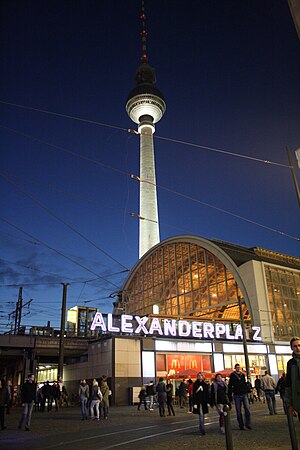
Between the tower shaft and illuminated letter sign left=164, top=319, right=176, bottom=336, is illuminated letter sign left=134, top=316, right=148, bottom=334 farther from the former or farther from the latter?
the tower shaft

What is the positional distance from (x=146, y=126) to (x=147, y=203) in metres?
23.8

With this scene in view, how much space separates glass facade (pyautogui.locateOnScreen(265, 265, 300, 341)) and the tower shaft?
114 feet

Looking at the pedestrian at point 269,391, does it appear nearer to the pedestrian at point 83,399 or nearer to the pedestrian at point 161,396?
the pedestrian at point 161,396

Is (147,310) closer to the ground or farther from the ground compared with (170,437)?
farther from the ground

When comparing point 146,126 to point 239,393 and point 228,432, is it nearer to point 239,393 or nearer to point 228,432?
point 239,393

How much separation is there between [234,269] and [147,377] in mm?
17199

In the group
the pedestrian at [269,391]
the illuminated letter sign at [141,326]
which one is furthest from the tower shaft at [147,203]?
the pedestrian at [269,391]

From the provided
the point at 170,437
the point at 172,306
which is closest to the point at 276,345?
the point at 172,306

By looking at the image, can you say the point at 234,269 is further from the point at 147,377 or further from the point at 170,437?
the point at 170,437

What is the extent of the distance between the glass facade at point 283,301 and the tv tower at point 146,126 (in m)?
34.9

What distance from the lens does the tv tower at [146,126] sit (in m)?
82.2

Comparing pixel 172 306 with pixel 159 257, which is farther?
pixel 159 257

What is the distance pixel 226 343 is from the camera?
3672 centimetres

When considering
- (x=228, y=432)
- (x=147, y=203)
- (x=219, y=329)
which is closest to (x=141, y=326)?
(x=219, y=329)
